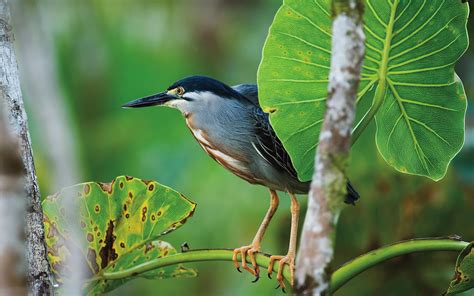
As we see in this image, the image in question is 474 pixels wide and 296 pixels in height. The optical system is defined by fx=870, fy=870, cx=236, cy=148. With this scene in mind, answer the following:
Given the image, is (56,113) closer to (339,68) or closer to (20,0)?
(20,0)

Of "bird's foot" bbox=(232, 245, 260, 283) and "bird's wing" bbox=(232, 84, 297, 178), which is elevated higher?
"bird's wing" bbox=(232, 84, 297, 178)

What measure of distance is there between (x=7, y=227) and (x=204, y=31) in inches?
167

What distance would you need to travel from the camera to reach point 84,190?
1.33 m

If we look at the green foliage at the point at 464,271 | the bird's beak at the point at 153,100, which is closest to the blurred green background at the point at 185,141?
the bird's beak at the point at 153,100

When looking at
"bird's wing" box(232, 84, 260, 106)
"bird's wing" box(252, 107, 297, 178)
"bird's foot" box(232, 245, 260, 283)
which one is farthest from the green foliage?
"bird's wing" box(232, 84, 260, 106)

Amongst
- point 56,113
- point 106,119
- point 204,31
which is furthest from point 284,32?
point 204,31

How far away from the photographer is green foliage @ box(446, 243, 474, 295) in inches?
43.0

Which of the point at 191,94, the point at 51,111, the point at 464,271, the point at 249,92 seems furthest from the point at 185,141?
the point at 464,271

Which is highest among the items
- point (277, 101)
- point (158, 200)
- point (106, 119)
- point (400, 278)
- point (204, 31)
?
point (204, 31)

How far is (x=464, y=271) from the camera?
1140mm

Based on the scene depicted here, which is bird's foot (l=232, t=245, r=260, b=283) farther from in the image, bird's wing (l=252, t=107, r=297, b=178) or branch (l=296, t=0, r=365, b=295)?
branch (l=296, t=0, r=365, b=295)

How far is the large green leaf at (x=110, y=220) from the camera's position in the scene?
1.31m

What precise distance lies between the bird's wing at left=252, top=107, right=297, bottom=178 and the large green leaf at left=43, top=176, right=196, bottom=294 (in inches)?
13.3

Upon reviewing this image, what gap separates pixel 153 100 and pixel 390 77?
0.42 metres
